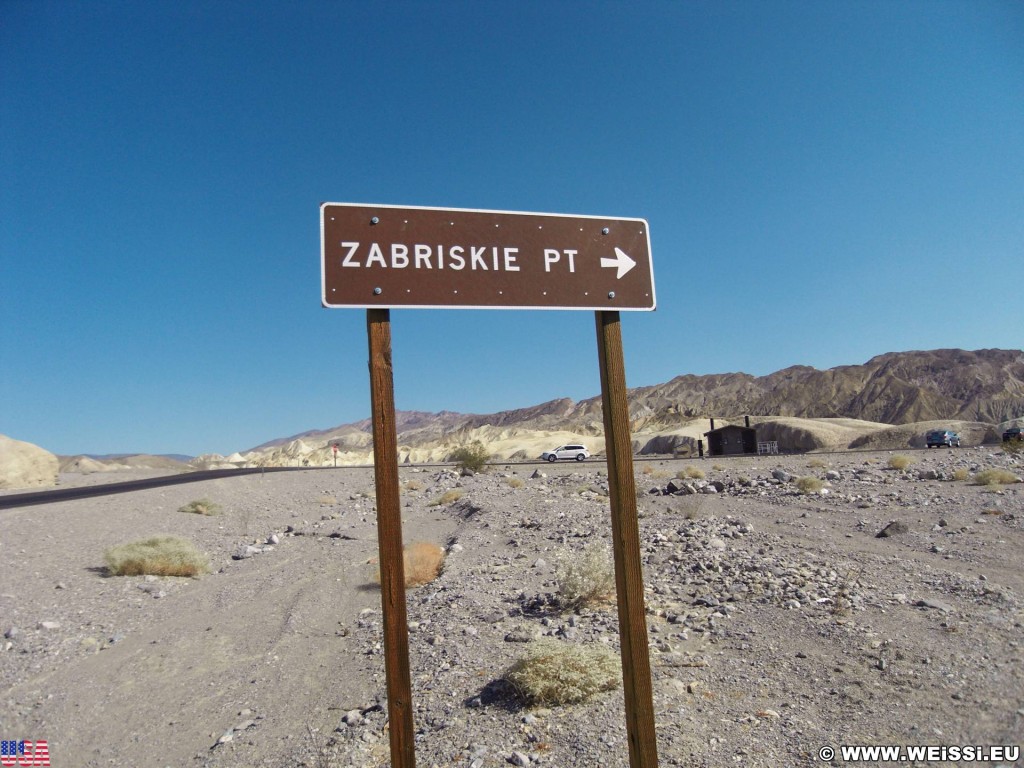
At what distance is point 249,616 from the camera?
912cm

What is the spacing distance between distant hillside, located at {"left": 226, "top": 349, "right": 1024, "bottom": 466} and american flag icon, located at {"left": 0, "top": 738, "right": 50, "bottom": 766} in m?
63.5

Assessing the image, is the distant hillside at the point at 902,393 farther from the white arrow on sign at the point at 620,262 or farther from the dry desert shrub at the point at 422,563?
the white arrow on sign at the point at 620,262

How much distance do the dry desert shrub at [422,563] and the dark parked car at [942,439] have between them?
150ft

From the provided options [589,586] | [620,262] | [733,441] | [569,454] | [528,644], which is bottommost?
[528,644]

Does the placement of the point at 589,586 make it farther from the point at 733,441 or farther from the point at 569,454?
the point at 569,454

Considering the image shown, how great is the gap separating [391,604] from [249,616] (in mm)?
7680

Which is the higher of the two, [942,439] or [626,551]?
[626,551]

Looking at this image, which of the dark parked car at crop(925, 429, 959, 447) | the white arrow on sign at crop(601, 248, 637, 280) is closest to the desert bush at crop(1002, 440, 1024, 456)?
the dark parked car at crop(925, 429, 959, 447)

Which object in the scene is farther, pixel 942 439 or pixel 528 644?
pixel 942 439

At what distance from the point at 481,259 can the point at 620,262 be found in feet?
2.41

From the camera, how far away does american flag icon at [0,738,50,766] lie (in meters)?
5.16

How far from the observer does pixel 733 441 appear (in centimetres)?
5419

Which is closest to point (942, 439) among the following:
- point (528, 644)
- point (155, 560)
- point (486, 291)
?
point (528, 644)

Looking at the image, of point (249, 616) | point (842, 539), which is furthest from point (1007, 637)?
point (249, 616)
